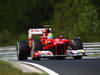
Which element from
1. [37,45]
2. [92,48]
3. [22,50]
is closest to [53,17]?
[92,48]

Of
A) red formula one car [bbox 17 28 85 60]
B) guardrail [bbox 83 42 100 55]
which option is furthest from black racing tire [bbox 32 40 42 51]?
guardrail [bbox 83 42 100 55]

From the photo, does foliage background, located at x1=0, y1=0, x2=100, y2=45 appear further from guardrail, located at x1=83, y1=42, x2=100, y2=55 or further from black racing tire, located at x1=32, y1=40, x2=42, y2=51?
black racing tire, located at x1=32, y1=40, x2=42, y2=51

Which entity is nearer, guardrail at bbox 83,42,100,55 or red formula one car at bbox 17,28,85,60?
red formula one car at bbox 17,28,85,60

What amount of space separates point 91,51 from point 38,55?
469 cm

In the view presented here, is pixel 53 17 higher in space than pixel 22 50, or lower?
higher

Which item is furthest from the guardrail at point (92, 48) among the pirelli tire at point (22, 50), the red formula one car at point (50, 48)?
the pirelli tire at point (22, 50)

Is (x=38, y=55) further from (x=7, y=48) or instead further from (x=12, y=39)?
(x=12, y=39)

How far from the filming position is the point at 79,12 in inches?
1219

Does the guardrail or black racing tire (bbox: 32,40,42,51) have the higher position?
black racing tire (bbox: 32,40,42,51)

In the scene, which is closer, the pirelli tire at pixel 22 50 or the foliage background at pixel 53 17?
the pirelli tire at pixel 22 50

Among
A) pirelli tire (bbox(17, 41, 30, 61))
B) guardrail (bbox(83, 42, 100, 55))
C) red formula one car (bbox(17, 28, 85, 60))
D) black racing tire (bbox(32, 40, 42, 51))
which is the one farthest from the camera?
guardrail (bbox(83, 42, 100, 55))

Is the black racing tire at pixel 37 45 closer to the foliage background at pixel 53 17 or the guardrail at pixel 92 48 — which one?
the guardrail at pixel 92 48

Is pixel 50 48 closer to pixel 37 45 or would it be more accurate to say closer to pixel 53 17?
pixel 37 45

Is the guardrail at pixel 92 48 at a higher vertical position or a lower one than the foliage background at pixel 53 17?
lower
